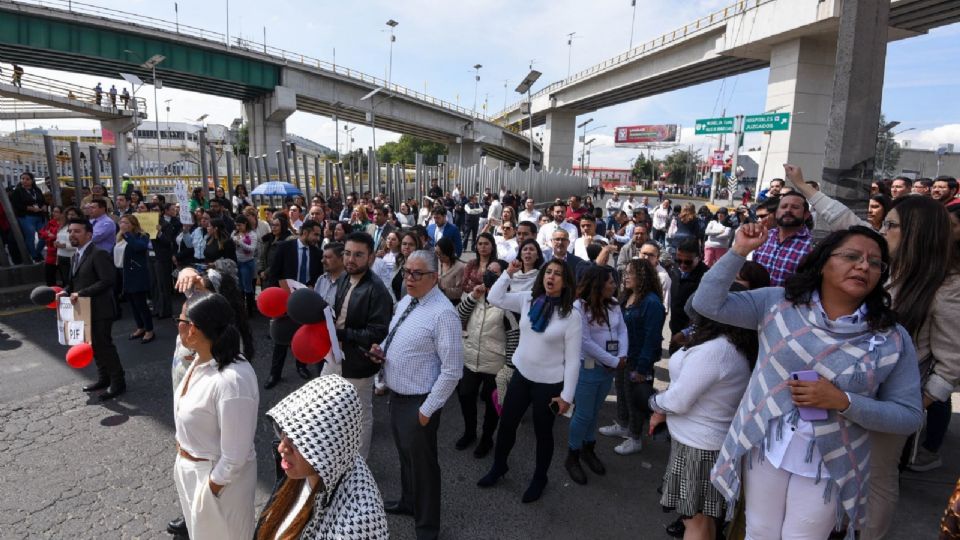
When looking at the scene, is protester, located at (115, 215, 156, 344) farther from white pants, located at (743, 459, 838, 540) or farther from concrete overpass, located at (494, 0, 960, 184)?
concrete overpass, located at (494, 0, 960, 184)

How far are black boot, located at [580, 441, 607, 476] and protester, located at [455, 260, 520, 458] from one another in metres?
0.79

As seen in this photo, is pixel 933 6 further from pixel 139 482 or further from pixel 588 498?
pixel 139 482

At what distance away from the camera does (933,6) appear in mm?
20078

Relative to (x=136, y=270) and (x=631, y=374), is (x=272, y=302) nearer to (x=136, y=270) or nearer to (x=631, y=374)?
(x=631, y=374)

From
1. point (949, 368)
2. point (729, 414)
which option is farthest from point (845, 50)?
point (729, 414)

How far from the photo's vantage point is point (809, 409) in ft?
6.42

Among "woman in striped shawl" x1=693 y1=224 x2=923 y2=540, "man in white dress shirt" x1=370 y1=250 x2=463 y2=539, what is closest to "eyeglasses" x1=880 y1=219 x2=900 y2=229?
"woman in striped shawl" x1=693 y1=224 x2=923 y2=540

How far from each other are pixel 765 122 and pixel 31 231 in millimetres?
23887

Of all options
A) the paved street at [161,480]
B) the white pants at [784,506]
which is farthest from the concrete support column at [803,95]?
the white pants at [784,506]

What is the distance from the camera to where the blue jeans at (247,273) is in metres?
7.95

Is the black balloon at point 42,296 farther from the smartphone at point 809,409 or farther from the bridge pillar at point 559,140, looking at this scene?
the bridge pillar at point 559,140

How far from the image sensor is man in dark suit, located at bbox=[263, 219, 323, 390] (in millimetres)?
5598

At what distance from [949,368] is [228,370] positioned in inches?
147

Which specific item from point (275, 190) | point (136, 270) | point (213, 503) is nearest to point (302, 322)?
point (213, 503)
